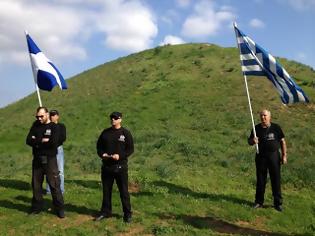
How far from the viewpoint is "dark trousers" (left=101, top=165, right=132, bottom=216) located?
36.2ft

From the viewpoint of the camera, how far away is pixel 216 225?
39.4 ft

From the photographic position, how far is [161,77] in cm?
4456

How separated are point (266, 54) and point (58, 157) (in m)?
6.78

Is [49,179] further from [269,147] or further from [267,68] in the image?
[267,68]

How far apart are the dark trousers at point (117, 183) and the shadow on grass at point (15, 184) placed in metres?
4.04

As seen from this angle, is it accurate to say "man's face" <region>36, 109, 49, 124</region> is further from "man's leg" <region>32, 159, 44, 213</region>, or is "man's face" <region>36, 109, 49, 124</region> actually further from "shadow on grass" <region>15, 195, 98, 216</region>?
"shadow on grass" <region>15, 195, 98, 216</region>

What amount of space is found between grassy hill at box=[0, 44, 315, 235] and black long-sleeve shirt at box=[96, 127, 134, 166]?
166cm

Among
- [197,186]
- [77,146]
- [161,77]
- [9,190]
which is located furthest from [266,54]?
[161,77]

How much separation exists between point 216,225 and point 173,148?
A: 11.5 metres

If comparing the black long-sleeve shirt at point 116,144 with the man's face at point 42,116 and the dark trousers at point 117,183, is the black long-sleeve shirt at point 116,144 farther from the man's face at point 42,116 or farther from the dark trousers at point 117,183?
the man's face at point 42,116

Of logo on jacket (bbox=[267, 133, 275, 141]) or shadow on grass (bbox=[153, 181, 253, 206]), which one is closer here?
logo on jacket (bbox=[267, 133, 275, 141])

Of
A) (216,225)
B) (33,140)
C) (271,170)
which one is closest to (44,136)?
(33,140)

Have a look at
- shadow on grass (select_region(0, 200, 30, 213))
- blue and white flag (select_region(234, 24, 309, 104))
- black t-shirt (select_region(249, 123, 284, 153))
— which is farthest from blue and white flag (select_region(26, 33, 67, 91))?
black t-shirt (select_region(249, 123, 284, 153))

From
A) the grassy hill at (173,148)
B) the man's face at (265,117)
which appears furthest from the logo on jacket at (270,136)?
the grassy hill at (173,148)
